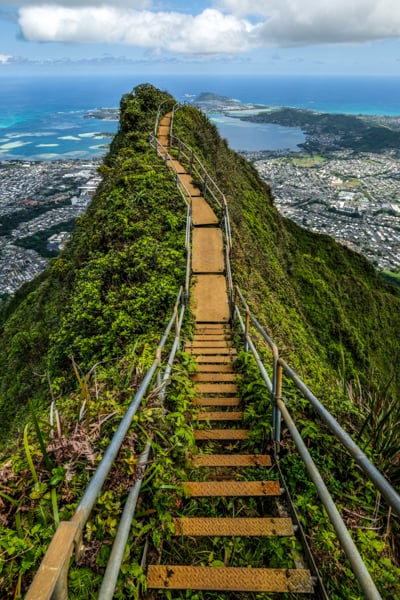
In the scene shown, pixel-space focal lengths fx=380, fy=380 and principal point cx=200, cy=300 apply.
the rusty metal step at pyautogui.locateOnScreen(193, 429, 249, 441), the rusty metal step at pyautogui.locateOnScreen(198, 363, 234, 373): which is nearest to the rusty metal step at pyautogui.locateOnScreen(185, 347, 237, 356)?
the rusty metal step at pyautogui.locateOnScreen(198, 363, 234, 373)

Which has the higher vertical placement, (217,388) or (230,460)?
(230,460)

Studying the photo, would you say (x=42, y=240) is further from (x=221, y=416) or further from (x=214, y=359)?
(x=221, y=416)

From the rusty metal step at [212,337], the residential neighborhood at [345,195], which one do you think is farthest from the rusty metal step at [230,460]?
the residential neighborhood at [345,195]

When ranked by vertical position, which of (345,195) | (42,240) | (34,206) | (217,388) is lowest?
(42,240)

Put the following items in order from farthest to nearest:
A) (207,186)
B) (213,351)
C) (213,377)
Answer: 1. (207,186)
2. (213,351)
3. (213,377)

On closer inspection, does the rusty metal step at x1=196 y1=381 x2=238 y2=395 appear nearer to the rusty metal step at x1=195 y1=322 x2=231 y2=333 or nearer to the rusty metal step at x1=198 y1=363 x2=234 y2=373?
the rusty metal step at x1=198 y1=363 x2=234 y2=373

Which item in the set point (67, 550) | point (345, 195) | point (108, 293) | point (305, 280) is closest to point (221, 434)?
point (67, 550)

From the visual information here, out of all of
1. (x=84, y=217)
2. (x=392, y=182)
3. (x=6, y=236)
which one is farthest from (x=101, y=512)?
(x=392, y=182)
